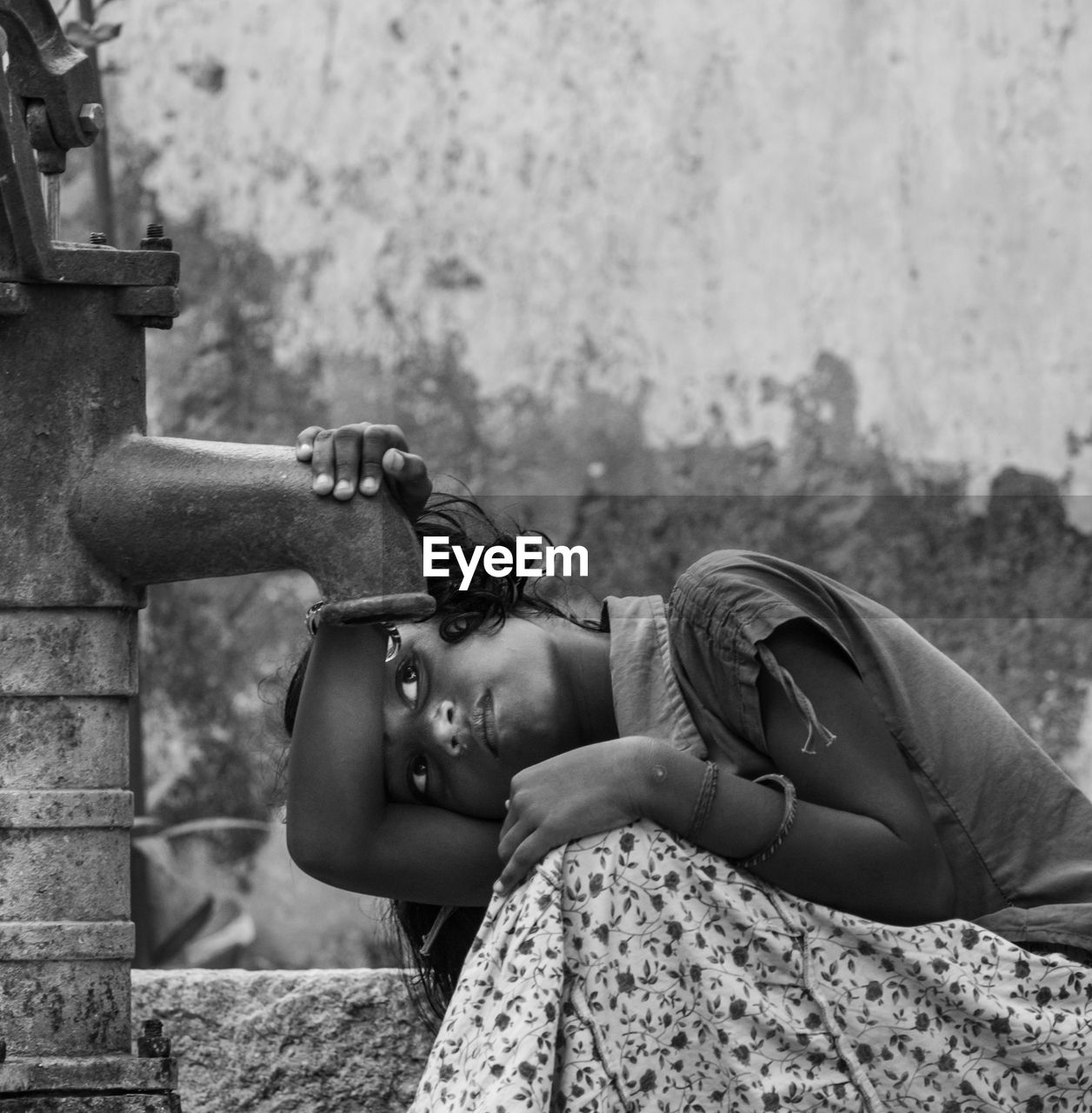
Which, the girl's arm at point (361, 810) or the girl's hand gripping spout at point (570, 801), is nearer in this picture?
the girl's hand gripping spout at point (570, 801)

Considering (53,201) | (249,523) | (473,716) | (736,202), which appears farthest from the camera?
(736,202)

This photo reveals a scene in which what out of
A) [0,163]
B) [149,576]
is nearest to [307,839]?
[149,576]

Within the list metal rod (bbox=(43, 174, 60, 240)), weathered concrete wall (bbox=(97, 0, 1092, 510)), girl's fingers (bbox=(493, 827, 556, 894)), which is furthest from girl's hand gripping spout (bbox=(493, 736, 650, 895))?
weathered concrete wall (bbox=(97, 0, 1092, 510))

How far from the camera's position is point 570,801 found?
1.76 meters

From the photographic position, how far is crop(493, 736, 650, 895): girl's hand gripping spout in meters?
1.75

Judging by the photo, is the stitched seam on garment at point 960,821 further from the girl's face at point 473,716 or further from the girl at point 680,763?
the girl's face at point 473,716

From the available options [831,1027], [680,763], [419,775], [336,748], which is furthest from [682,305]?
[831,1027]

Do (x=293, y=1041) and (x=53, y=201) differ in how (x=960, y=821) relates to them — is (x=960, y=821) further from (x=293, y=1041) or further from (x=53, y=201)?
(x=53, y=201)

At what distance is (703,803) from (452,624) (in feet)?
1.56

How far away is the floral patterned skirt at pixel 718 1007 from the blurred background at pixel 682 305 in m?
2.36

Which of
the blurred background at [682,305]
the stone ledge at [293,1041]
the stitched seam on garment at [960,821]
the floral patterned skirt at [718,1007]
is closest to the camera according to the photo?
the floral patterned skirt at [718,1007]

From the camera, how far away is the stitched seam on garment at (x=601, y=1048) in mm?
1706

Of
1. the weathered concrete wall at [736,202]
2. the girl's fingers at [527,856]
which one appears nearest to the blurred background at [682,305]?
the weathered concrete wall at [736,202]

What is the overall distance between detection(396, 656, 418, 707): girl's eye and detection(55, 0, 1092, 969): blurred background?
2.00 meters
